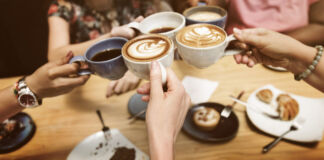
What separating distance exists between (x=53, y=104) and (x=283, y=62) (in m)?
1.58

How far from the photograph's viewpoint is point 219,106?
1321 millimetres

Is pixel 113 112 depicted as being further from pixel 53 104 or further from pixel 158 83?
pixel 158 83

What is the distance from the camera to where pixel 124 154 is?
3.71ft

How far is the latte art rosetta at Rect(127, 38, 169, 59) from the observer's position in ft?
3.16

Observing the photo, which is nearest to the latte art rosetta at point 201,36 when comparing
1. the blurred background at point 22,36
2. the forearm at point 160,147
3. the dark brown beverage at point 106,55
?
the dark brown beverage at point 106,55

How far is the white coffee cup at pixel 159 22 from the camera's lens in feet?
4.03

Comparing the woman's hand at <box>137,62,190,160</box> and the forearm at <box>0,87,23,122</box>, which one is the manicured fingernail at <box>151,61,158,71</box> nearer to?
the woman's hand at <box>137,62,190,160</box>

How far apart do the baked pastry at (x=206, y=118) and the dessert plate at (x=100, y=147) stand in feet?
1.16

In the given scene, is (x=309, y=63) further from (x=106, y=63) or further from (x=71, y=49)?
(x=71, y=49)

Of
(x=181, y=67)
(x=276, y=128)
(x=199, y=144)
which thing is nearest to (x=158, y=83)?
(x=199, y=144)

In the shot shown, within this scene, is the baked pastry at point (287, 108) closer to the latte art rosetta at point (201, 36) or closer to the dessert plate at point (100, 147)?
the latte art rosetta at point (201, 36)

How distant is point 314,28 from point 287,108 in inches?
36.3

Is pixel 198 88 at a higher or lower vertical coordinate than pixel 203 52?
lower

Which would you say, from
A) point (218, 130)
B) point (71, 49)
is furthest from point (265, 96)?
point (71, 49)
